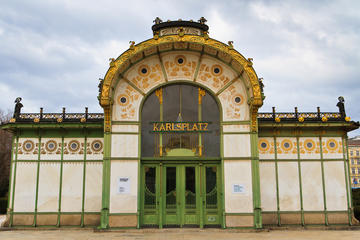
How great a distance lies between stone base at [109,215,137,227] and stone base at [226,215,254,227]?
4.24 meters

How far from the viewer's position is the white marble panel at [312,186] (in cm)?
1655

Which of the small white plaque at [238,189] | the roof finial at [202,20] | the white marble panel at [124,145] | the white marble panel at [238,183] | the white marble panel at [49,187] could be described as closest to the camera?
the white marble panel at [238,183]

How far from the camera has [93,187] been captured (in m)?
16.8

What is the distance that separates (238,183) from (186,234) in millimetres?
3288

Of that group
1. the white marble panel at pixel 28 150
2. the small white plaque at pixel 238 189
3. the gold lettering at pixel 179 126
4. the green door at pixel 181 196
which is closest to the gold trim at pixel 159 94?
the gold lettering at pixel 179 126

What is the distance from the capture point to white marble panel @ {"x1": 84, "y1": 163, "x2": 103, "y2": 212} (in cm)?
1669

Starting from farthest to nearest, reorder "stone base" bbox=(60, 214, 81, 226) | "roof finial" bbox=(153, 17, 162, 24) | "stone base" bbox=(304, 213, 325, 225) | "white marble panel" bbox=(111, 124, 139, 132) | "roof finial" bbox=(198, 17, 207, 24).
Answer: "roof finial" bbox=(153, 17, 162, 24), "roof finial" bbox=(198, 17, 207, 24), "stone base" bbox=(60, 214, 81, 226), "stone base" bbox=(304, 213, 325, 225), "white marble panel" bbox=(111, 124, 139, 132)

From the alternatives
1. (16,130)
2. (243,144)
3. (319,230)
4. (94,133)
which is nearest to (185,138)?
(243,144)

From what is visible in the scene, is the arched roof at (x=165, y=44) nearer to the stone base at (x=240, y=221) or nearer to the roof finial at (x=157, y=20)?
the roof finial at (x=157, y=20)

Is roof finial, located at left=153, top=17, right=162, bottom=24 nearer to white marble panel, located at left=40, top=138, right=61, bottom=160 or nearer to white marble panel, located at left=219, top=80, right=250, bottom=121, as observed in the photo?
white marble panel, located at left=219, top=80, right=250, bottom=121

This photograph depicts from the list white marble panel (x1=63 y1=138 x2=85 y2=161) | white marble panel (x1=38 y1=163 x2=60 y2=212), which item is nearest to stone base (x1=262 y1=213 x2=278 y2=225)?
white marble panel (x1=63 y1=138 x2=85 y2=161)

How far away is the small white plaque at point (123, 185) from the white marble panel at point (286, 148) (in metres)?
7.65

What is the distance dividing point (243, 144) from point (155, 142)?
414cm

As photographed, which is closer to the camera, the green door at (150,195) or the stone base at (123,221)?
the stone base at (123,221)
